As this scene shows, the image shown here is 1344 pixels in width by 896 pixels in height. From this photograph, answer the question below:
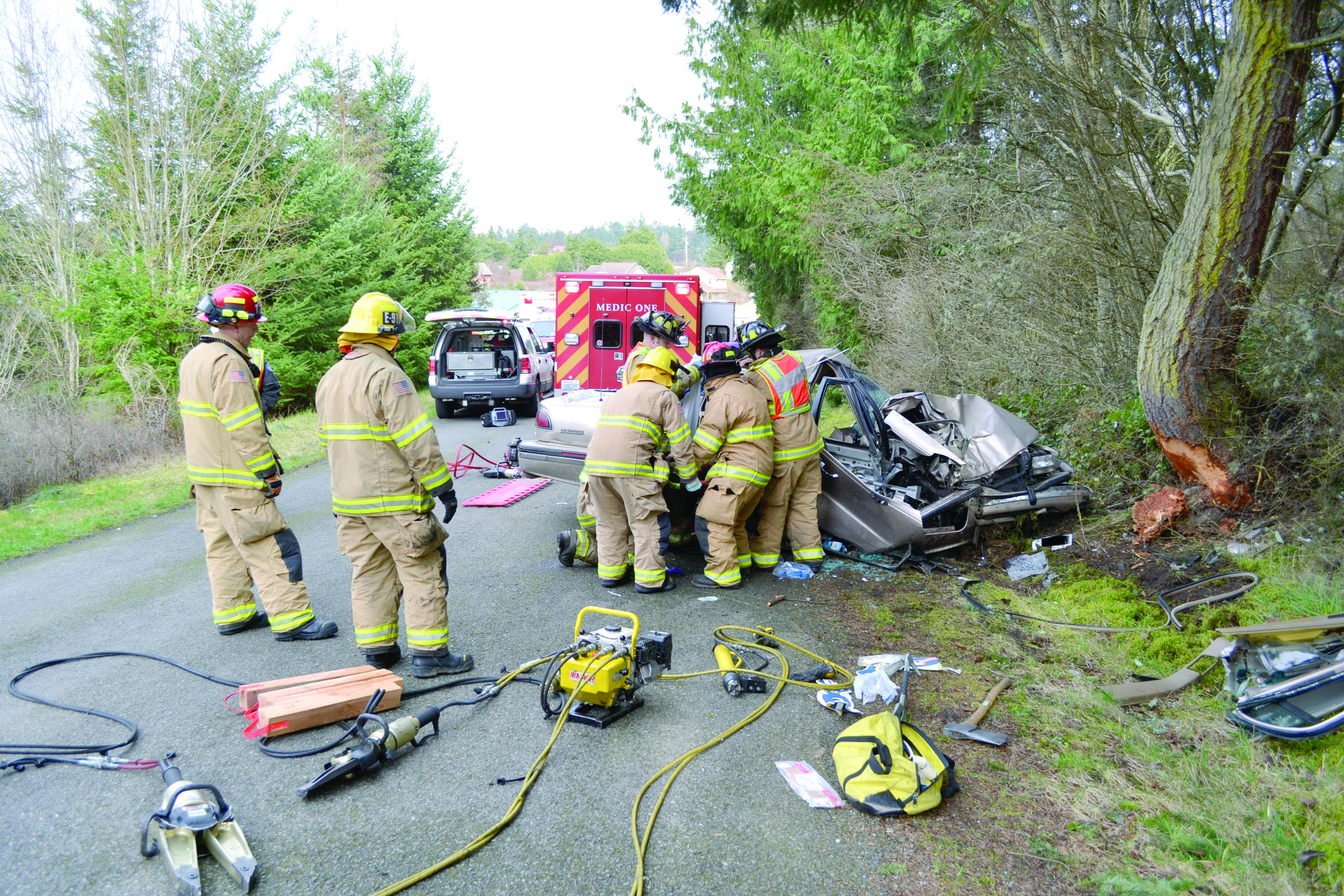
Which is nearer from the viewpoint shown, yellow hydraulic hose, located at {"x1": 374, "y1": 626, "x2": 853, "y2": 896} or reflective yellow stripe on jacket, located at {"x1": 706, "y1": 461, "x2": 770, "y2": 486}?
yellow hydraulic hose, located at {"x1": 374, "y1": 626, "x2": 853, "y2": 896}

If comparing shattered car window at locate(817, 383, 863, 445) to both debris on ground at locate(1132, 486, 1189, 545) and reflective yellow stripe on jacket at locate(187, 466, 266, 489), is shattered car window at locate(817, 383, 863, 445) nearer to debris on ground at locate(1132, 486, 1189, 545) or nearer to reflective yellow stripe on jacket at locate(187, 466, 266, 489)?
debris on ground at locate(1132, 486, 1189, 545)

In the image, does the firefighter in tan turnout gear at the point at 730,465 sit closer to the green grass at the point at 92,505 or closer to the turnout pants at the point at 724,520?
the turnout pants at the point at 724,520

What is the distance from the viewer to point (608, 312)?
1316cm

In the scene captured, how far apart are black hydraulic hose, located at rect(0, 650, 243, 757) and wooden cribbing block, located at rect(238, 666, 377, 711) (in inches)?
16.1

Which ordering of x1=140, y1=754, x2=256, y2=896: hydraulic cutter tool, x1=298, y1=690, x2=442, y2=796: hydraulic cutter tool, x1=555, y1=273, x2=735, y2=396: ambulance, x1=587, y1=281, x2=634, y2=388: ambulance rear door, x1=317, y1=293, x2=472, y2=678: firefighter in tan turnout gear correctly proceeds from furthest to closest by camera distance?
x1=587, y1=281, x2=634, y2=388: ambulance rear door
x1=555, y1=273, x2=735, y2=396: ambulance
x1=317, y1=293, x2=472, y2=678: firefighter in tan turnout gear
x1=298, y1=690, x2=442, y2=796: hydraulic cutter tool
x1=140, y1=754, x2=256, y2=896: hydraulic cutter tool

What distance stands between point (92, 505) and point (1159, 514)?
10332 millimetres

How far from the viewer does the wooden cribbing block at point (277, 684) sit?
3811 mm

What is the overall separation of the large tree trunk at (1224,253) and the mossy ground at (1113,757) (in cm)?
85

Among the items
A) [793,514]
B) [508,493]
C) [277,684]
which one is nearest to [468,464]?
[508,493]

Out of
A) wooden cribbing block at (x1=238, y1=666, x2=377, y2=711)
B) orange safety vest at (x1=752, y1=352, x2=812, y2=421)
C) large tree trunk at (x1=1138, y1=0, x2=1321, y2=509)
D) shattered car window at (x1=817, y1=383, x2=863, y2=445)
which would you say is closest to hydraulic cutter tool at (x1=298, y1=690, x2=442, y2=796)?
wooden cribbing block at (x1=238, y1=666, x2=377, y2=711)

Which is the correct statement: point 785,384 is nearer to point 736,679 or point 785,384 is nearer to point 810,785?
point 736,679

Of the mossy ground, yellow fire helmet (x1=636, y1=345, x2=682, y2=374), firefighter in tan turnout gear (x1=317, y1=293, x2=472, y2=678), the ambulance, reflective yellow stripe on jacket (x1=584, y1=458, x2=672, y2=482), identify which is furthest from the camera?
the ambulance

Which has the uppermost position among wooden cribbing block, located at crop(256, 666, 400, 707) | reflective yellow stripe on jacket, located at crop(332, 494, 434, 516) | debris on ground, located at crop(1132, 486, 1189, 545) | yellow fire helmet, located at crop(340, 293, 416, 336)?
yellow fire helmet, located at crop(340, 293, 416, 336)

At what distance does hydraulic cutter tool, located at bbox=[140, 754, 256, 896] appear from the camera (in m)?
2.65
